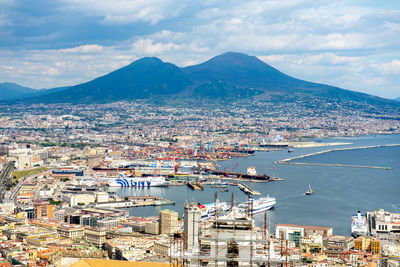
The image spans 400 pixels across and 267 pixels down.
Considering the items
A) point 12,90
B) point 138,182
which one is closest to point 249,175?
point 138,182

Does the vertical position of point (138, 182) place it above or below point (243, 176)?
below

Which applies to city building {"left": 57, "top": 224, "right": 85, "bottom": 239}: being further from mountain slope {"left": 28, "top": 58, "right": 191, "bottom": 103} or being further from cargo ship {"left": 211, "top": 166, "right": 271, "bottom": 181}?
mountain slope {"left": 28, "top": 58, "right": 191, "bottom": 103}

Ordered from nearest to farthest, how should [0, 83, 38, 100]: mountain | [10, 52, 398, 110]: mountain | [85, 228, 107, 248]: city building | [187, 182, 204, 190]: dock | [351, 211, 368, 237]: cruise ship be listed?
[85, 228, 107, 248]: city building, [351, 211, 368, 237]: cruise ship, [187, 182, 204, 190]: dock, [10, 52, 398, 110]: mountain, [0, 83, 38, 100]: mountain

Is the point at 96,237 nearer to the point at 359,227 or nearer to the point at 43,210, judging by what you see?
the point at 43,210

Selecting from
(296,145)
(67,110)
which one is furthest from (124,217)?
(67,110)

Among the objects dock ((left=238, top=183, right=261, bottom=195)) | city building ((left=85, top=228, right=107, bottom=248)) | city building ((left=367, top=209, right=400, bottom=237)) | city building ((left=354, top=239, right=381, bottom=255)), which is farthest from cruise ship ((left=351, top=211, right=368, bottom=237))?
dock ((left=238, top=183, right=261, bottom=195))

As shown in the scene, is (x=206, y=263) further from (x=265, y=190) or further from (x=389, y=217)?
→ (x=265, y=190)
